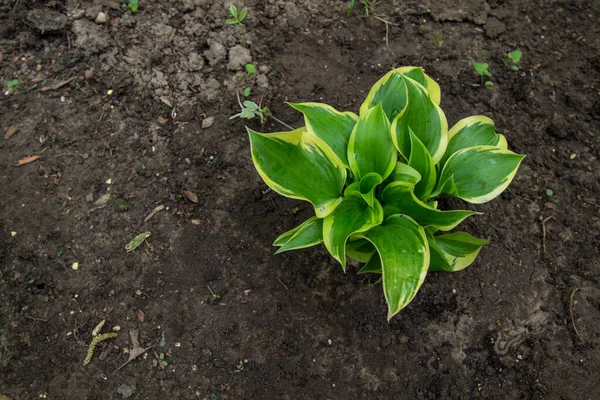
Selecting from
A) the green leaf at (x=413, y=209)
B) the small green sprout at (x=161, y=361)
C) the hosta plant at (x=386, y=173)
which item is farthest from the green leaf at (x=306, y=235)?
the small green sprout at (x=161, y=361)

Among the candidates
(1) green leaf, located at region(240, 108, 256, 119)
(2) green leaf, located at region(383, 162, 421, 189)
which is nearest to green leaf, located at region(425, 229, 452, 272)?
(2) green leaf, located at region(383, 162, 421, 189)

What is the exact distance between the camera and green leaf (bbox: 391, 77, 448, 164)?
1.90 metres

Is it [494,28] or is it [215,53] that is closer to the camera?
[215,53]

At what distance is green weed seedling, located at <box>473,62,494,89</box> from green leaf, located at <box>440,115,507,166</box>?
65cm

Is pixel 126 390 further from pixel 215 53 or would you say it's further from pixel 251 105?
pixel 215 53

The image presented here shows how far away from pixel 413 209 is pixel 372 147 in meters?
0.30

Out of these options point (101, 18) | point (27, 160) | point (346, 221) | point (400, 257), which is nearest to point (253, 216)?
point (346, 221)

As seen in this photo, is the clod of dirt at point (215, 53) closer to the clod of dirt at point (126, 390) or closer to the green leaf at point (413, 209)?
the green leaf at point (413, 209)

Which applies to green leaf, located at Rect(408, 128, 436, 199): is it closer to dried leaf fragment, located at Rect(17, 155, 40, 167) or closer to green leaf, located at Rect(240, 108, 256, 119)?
green leaf, located at Rect(240, 108, 256, 119)

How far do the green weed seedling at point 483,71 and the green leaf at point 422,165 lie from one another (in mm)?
986

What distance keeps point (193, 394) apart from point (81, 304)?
67 centimetres

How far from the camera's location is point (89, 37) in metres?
2.63

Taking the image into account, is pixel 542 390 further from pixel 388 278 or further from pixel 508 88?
pixel 508 88

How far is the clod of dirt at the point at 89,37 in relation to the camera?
8.59 ft
